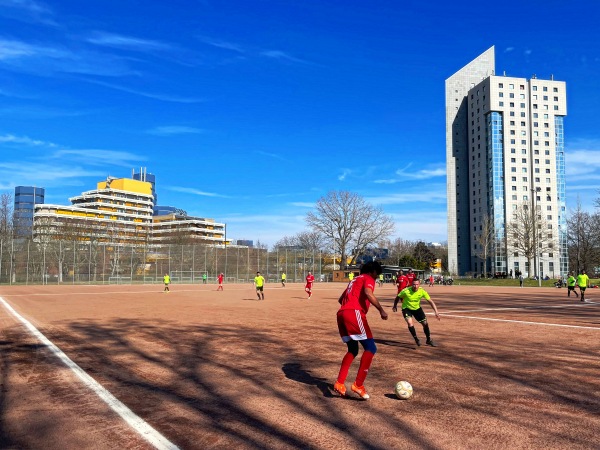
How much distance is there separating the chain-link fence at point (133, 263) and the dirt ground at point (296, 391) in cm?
4916

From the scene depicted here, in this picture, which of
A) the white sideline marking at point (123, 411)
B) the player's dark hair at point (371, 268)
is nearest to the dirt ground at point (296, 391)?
the white sideline marking at point (123, 411)

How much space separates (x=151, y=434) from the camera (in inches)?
186

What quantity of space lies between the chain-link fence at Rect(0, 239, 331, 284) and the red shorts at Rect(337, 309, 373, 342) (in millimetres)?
57004

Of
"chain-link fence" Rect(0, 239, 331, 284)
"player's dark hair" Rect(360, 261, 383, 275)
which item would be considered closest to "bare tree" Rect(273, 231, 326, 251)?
"chain-link fence" Rect(0, 239, 331, 284)

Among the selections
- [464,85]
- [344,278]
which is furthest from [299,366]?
[464,85]

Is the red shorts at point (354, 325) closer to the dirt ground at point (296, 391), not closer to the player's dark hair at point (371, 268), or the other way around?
the player's dark hair at point (371, 268)

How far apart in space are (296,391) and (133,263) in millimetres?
58502

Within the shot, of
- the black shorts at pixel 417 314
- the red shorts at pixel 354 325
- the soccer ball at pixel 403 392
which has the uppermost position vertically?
the red shorts at pixel 354 325

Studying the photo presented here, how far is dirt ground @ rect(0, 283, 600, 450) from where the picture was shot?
4707 mm

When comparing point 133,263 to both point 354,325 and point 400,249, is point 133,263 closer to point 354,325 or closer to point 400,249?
point 354,325

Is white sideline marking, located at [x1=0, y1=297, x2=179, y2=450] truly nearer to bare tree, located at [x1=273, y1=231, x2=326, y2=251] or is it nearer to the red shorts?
the red shorts

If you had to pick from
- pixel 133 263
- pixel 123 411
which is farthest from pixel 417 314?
pixel 133 263

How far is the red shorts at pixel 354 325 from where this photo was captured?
603cm

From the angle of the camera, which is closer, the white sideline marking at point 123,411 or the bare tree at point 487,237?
the white sideline marking at point 123,411
